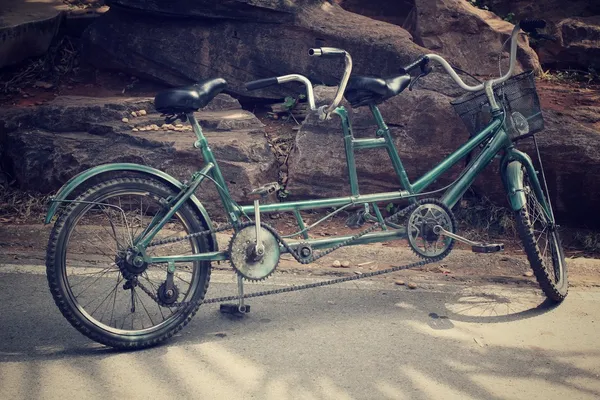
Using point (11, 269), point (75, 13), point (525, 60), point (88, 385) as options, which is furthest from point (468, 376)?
point (75, 13)

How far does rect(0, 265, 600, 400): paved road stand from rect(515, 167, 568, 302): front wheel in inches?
5.9

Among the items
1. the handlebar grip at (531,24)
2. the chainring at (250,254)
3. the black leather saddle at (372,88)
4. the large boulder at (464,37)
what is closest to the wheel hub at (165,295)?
the chainring at (250,254)

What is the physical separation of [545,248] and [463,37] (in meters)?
3.21

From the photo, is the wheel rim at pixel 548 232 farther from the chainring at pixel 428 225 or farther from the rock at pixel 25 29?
the rock at pixel 25 29

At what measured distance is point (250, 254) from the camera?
4.11 meters

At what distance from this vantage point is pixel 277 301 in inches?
185

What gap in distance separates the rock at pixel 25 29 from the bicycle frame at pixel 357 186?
409cm

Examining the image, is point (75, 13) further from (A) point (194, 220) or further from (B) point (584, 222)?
(B) point (584, 222)

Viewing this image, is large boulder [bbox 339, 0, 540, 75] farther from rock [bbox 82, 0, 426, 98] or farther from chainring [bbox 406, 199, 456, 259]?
chainring [bbox 406, 199, 456, 259]

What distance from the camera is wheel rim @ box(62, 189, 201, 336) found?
3.98 metres

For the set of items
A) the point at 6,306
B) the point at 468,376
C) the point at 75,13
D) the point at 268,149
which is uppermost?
the point at 75,13

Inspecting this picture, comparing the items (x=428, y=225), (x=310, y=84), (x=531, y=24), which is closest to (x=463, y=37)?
(x=531, y=24)

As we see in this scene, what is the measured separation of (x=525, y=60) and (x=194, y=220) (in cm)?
479

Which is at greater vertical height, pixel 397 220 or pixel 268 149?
pixel 268 149
